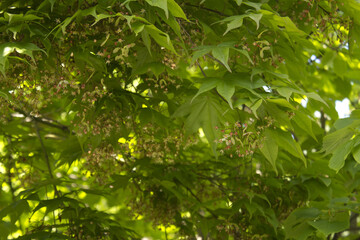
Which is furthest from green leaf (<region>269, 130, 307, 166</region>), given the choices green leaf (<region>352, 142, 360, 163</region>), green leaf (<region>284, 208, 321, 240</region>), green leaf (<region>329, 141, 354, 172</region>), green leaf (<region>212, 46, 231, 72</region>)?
green leaf (<region>284, 208, 321, 240</region>)

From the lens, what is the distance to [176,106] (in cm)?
348

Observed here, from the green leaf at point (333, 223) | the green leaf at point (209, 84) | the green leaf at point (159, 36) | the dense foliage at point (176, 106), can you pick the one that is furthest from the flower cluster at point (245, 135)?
the green leaf at point (333, 223)

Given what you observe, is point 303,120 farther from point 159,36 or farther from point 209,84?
point 159,36

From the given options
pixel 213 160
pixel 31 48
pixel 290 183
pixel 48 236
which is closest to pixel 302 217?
pixel 290 183

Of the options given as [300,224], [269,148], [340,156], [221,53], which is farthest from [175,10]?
[300,224]

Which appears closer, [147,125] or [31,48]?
[31,48]

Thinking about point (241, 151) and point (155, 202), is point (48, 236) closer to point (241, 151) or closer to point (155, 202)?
point (155, 202)

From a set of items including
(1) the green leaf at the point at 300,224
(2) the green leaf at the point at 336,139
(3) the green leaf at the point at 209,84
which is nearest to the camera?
(3) the green leaf at the point at 209,84

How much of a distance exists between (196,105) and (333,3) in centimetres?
117

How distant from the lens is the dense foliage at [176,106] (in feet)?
8.98

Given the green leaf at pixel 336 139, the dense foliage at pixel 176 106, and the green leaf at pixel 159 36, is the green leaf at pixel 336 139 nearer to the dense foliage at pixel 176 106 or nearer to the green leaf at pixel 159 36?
the dense foliage at pixel 176 106

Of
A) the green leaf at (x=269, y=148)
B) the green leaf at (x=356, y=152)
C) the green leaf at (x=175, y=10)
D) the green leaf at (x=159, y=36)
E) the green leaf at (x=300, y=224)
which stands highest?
the green leaf at (x=175, y=10)

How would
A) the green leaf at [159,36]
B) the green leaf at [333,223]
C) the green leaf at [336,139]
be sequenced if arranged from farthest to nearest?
the green leaf at [333,223] → the green leaf at [336,139] → the green leaf at [159,36]

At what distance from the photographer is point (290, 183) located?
400 centimetres
